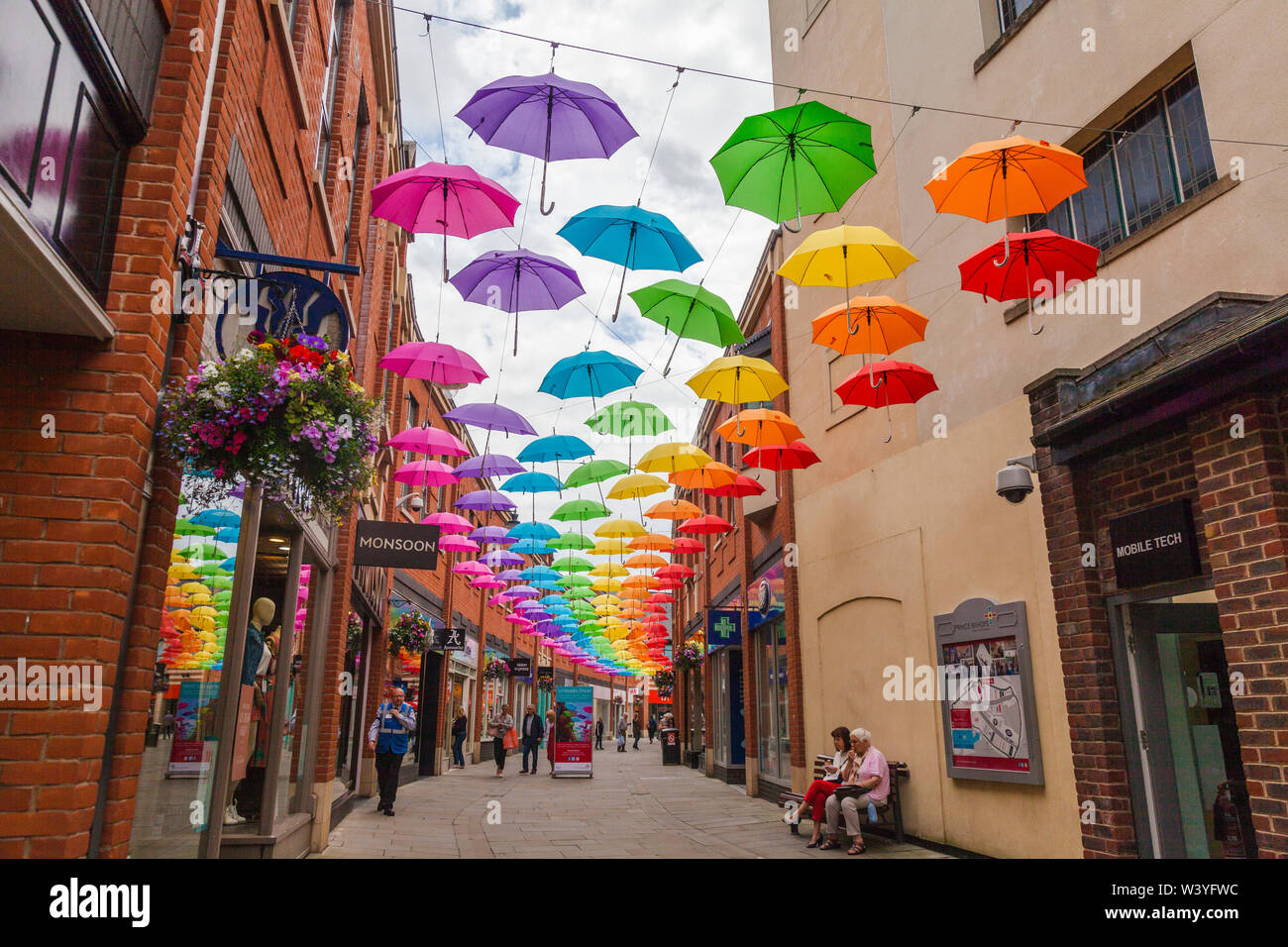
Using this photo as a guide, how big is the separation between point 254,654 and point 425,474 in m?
8.03

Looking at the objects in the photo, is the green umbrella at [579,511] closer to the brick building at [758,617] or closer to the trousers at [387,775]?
the brick building at [758,617]

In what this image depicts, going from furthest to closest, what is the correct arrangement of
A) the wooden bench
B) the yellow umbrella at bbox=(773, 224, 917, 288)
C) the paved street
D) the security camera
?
the wooden bench → the paved street → the yellow umbrella at bbox=(773, 224, 917, 288) → the security camera

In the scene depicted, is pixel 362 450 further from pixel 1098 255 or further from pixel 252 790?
pixel 1098 255

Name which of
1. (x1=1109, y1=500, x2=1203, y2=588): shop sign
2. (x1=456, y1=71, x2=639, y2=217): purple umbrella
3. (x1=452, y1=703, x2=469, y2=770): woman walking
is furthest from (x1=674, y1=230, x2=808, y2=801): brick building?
(x1=456, y1=71, x2=639, y2=217): purple umbrella

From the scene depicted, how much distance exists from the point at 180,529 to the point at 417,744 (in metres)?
19.9

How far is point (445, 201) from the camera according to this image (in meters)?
8.03

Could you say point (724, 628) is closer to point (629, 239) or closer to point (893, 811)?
point (893, 811)

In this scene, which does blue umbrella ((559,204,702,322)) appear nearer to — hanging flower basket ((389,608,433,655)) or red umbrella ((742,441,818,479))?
red umbrella ((742,441,818,479))

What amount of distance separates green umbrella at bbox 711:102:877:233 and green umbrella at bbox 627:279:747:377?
5.38 feet

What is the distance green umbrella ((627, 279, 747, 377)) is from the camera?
10219mm

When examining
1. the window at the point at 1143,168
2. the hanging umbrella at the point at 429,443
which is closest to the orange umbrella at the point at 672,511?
the hanging umbrella at the point at 429,443

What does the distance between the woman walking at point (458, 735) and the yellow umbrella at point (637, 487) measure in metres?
10.3

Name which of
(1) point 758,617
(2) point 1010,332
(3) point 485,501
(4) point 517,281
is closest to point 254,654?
(4) point 517,281
